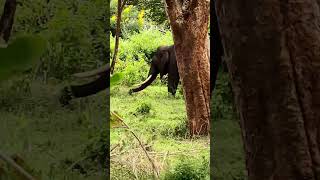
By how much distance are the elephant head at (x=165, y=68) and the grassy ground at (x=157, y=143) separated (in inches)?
5.9

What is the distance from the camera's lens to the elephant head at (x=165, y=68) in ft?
20.7

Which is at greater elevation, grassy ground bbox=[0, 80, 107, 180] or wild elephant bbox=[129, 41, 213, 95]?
wild elephant bbox=[129, 41, 213, 95]

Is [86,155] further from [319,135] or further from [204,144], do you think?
[319,135]

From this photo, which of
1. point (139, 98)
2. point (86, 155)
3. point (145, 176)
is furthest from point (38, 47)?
point (139, 98)

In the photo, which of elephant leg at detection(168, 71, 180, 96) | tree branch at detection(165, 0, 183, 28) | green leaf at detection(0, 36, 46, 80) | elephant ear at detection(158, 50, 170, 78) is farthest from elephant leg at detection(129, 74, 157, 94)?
green leaf at detection(0, 36, 46, 80)

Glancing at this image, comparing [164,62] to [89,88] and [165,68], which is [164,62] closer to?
[165,68]

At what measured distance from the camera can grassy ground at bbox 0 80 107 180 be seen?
3.05m

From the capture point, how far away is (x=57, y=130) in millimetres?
3803

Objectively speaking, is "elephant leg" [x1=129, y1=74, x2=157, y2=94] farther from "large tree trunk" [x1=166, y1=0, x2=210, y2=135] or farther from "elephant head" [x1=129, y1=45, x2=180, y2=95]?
"large tree trunk" [x1=166, y1=0, x2=210, y2=135]

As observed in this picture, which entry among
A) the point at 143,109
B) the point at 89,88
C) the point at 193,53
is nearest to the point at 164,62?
the point at 143,109

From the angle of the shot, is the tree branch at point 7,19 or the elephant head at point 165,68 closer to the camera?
the tree branch at point 7,19

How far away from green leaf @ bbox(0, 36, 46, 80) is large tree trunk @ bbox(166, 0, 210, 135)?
3438 mm

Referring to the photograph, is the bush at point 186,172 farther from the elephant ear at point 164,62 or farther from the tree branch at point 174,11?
the elephant ear at point 164,62

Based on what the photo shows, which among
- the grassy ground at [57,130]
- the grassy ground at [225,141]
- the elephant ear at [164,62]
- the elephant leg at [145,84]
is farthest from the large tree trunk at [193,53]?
the elephant ear at [164,62]
